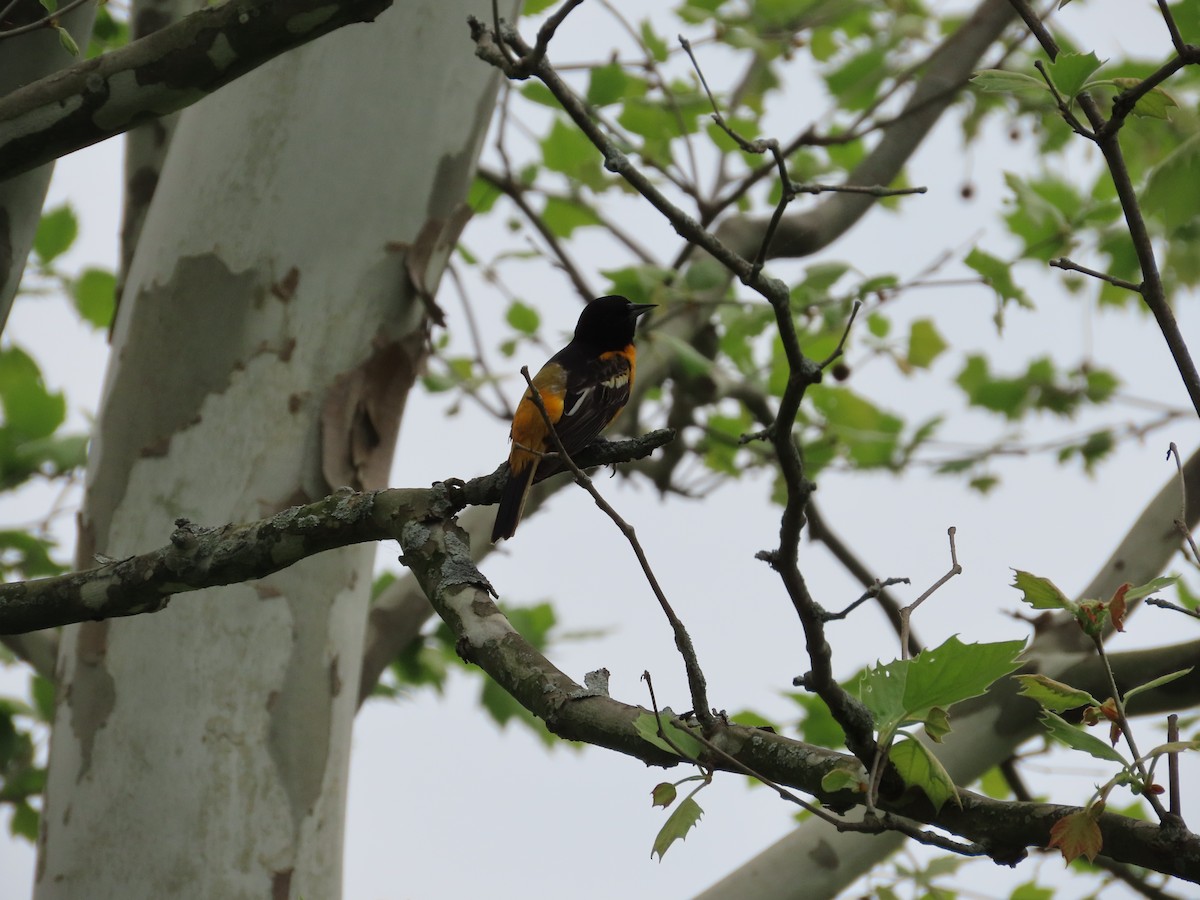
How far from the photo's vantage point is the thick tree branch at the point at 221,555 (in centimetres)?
231

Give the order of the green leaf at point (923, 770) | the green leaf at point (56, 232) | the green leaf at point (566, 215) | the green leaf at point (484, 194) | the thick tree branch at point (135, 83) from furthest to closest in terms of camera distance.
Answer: the green leaf at point (566, 215) → the green leaf at point (484, 194) → the green leaf at point (56, 232) → the thick tree branch at point (135, 83) → the green leaf at point (923, 770)

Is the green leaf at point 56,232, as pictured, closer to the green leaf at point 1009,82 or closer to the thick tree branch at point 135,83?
the thick tree branch at point 135,83

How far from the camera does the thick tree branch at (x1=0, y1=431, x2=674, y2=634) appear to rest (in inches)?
90.9

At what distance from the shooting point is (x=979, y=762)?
12.8ft

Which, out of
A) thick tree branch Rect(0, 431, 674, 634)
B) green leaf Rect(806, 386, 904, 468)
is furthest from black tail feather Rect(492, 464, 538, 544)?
green leaf Rect(806, 386, 904, 468)

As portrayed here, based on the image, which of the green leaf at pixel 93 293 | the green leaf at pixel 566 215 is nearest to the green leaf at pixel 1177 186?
the green leaf at pixel 566 215

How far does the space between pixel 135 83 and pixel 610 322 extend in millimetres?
3003

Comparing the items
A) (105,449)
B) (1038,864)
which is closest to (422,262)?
(105,449)

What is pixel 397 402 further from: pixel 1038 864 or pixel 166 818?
pixel 1038 864

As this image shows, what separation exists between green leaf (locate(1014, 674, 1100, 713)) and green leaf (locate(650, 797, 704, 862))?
528 mm

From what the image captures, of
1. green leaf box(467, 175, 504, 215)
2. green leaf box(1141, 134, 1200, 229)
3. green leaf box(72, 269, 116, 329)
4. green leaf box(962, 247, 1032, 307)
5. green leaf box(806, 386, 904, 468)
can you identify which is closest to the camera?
green leaf box(1141, 134, 1200, 229)

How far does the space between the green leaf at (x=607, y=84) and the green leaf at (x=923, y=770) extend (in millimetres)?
3867

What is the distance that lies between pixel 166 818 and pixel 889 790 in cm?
189

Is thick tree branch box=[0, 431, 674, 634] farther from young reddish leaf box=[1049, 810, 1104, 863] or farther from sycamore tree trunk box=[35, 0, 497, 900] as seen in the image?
young reddish leaf box=[1049, 810, 1104, 863]
